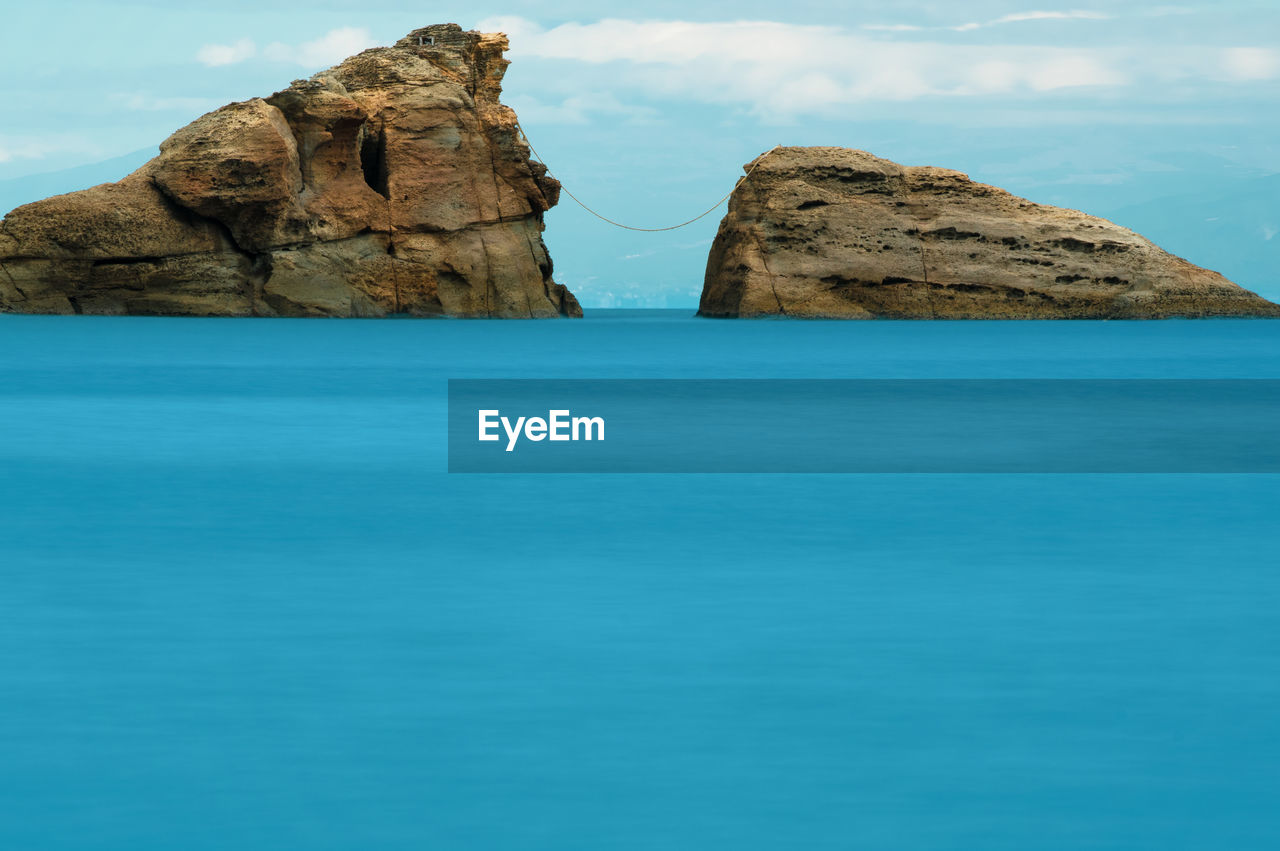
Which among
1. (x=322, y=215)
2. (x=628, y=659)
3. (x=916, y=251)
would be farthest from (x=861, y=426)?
(x=916, y=251)

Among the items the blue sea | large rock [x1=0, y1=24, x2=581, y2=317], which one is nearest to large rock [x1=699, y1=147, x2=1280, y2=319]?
large rock [x1=0, y1=24, x2=581, y2=317]

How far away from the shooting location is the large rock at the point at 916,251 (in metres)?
60.9

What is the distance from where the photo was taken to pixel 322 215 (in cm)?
5731

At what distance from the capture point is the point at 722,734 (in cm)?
587

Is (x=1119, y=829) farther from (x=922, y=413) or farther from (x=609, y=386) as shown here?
(x=609, y=386)

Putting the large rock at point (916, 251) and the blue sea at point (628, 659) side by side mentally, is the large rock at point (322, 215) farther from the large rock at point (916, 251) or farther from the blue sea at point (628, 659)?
Result: the blue sea at point (628, 659)

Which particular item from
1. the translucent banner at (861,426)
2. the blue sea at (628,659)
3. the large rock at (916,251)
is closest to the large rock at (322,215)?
the large rock at (916,251)

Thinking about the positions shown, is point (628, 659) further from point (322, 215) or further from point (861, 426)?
point (322, 215)

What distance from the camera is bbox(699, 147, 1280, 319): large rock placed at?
60.9m

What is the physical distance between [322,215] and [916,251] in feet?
67.6

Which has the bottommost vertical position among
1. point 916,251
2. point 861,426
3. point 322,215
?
point 861,426

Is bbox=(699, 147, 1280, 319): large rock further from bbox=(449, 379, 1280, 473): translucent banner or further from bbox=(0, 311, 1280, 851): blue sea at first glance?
bbox=(0, 311, 1280, 851): blue sea

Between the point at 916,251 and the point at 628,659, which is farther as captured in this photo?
the point at 916,251

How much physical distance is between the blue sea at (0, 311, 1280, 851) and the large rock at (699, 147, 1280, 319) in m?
47.1
